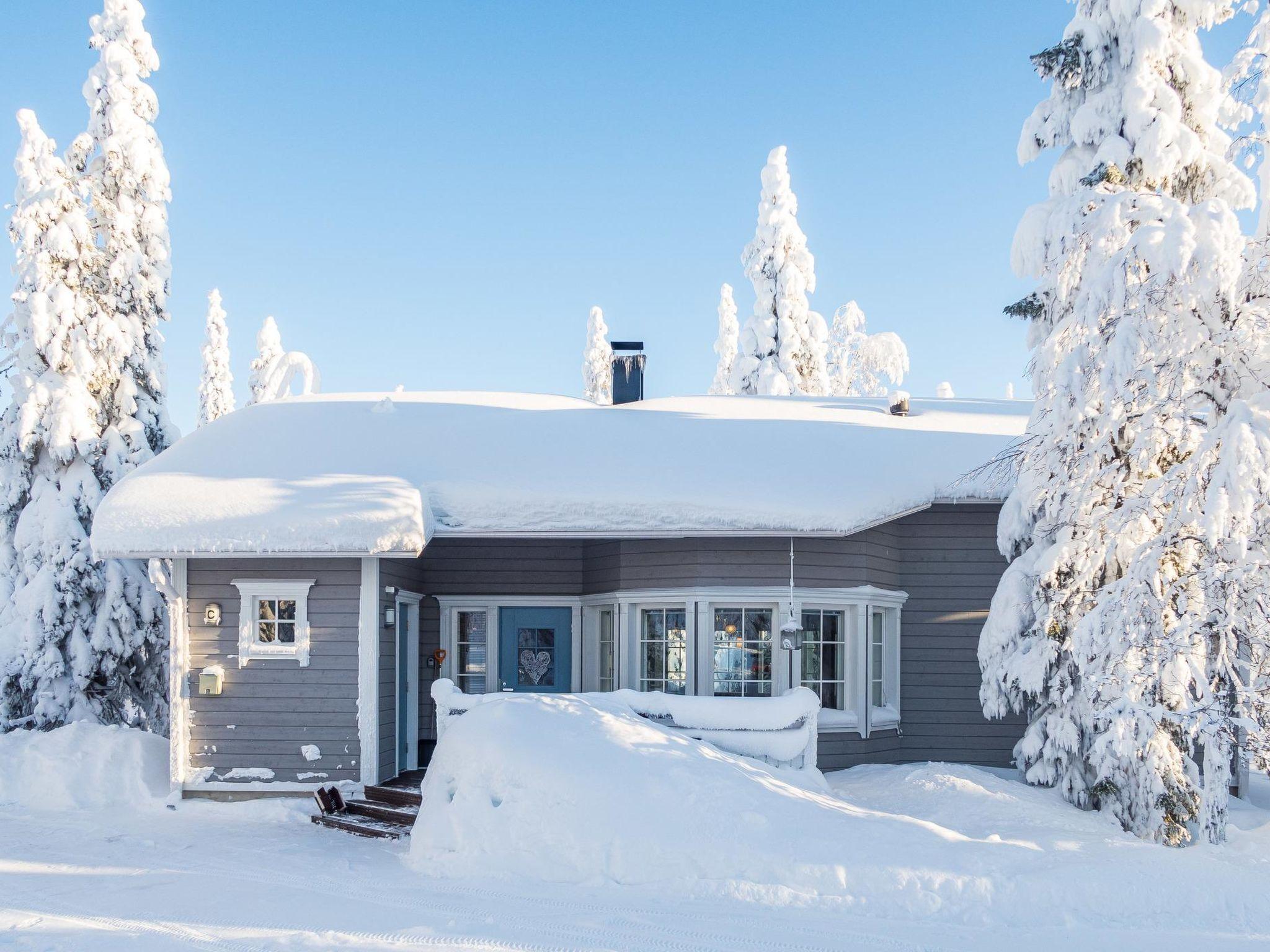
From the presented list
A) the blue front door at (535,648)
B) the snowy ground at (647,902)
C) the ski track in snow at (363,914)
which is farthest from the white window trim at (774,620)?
the ski track in snow at (363,914)

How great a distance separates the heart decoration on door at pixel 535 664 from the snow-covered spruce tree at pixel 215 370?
29266mm

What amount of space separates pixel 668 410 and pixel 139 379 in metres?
7.82

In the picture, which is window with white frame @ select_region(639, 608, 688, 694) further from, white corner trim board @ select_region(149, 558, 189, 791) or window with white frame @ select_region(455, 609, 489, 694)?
white corner trim board @ select_region(149, 558, 189, 791)

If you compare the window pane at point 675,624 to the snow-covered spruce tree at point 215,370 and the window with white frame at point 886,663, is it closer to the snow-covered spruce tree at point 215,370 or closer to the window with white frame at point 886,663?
the window with white frame at point 886,663

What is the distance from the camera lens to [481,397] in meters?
14.3

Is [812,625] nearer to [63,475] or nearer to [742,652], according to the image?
[742,652]

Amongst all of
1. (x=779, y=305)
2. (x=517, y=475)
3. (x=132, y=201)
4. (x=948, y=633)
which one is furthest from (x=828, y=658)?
(x=779, y=305)

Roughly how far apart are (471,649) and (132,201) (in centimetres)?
840

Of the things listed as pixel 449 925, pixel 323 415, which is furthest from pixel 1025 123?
pixel 449 925

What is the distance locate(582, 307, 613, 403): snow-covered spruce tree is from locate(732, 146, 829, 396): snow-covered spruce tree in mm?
16275

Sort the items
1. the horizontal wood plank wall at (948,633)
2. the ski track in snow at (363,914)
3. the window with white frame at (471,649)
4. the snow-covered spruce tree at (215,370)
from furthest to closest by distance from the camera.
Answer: the snow-covered spruce tree at (215,370), the window with white frame at (471,649), the horizontal wood plank wall at (948,633), the ski track in snow at (363,914)

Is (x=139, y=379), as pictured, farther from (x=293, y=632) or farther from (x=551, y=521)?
(x=551, y=521)

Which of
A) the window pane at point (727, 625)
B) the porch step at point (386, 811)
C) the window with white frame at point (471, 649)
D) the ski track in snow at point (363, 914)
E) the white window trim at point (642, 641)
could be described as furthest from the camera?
the window with white frame at point (471, 649)

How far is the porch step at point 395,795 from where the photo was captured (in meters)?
9.95
